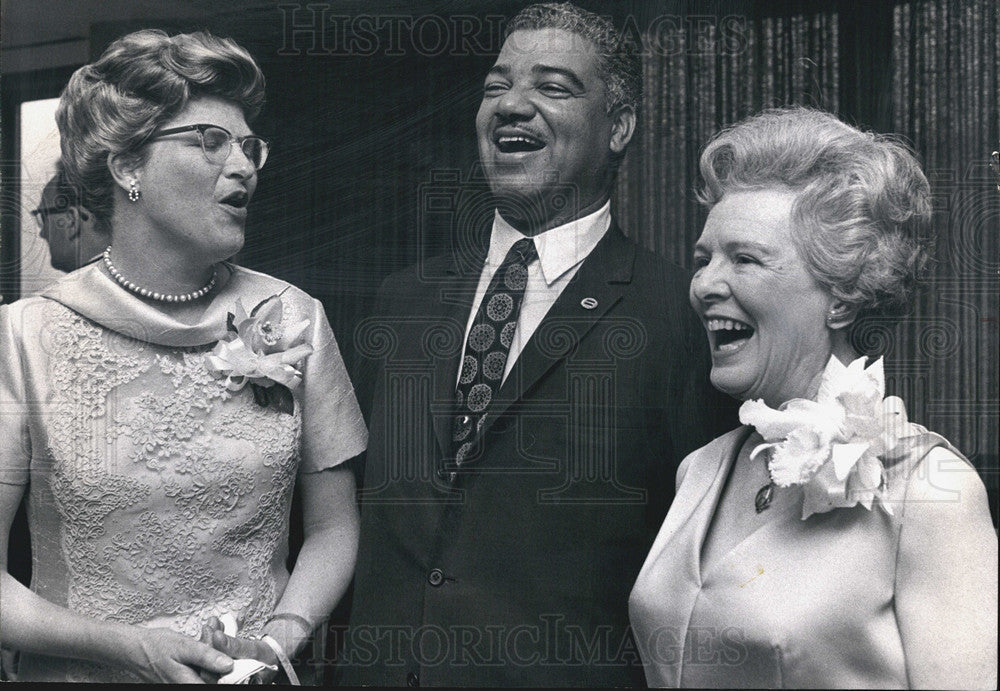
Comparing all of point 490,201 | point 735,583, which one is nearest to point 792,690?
point 735,583

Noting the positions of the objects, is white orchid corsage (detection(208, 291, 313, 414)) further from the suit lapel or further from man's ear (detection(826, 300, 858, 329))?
man's ear (detection(826, 300, 858, 329))

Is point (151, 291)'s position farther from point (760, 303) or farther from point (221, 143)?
point (760, 303)

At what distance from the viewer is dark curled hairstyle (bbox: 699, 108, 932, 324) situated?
309cm

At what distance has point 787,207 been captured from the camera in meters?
3.11

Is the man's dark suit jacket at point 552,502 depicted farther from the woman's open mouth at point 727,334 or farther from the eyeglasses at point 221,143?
the eyeglasses at point 221,143

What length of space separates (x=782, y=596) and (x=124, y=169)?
7.07ft

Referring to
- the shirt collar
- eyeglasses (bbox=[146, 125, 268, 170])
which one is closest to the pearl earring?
eyeglasses (bbox=[146, 125, 268, 170])

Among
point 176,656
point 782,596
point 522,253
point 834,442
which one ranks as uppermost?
point 522,253

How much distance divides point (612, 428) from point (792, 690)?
0.84m

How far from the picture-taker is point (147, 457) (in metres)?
3.28

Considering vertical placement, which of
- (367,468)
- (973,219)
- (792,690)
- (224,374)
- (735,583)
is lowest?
(792,690)

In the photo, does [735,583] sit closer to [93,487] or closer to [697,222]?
[697,222]

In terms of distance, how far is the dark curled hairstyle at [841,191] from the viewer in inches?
122

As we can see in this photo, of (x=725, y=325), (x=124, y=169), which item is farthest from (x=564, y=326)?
(x=124, y=169)
